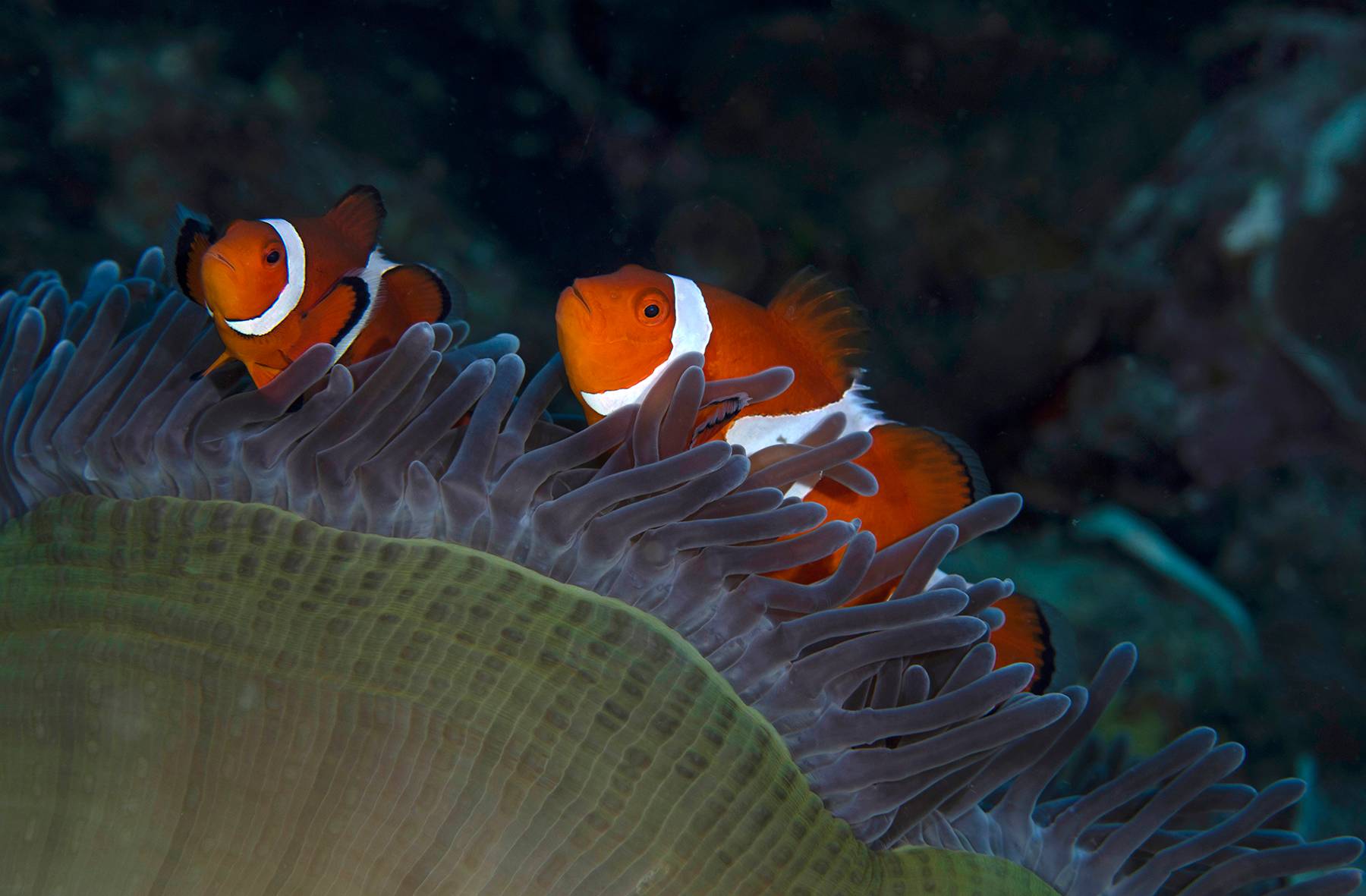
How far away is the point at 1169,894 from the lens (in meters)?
1.52

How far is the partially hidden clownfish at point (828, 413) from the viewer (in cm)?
146

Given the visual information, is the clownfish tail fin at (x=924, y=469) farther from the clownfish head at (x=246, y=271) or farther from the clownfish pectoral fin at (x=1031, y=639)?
the clownfish head at (x=246, y=271)

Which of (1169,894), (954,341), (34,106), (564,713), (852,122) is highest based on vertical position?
(34,106)

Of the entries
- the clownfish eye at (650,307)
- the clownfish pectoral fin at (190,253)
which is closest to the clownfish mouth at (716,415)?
the clownfish eye at (650,307)

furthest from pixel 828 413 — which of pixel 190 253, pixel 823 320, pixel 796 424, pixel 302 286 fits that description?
pixel 190 253

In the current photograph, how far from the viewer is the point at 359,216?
5.21 feet

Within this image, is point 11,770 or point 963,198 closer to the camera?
point 11,770

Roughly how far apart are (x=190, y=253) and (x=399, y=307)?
0.32 m

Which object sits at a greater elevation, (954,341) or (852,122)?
(852,122)

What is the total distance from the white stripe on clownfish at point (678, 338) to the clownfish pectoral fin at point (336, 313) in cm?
39

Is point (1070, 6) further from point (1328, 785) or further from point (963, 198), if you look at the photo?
point (1328, 785)

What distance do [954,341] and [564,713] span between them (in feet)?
6.20

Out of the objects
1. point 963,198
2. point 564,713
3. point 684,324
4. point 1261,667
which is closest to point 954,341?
point 963,198

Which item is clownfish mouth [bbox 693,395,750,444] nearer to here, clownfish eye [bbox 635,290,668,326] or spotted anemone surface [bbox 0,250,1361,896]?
spotted anemone surface [bbox 0,250,1361,896]
